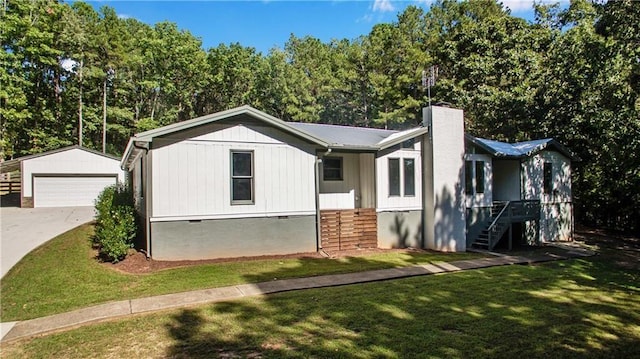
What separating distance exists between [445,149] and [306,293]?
29.0 feet

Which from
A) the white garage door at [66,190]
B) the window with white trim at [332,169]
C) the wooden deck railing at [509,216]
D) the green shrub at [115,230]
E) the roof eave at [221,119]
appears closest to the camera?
the green shrub at [115,230]

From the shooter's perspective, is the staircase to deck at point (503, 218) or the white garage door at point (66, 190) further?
the white garage door at point (66, 190)

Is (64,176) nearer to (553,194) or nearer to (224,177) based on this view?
(224,177)

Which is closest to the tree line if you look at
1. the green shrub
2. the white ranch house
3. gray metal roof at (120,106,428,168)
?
the white ranch house

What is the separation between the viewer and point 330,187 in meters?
13.8

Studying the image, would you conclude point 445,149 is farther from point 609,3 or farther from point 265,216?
point 609,3

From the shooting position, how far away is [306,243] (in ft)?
39.0

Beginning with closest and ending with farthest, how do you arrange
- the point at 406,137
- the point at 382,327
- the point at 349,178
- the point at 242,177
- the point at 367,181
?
the point at 382,327
the point at 242,177
the point at 406,137
the point at 367,181
the point at 349,178

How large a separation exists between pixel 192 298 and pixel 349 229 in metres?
6.97

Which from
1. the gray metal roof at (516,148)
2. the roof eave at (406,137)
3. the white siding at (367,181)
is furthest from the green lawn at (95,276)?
the gray metal roof at (516,148)

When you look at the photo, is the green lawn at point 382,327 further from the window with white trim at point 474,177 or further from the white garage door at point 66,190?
the white garage door at point 66,190

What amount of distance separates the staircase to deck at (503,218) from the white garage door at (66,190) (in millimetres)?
21628

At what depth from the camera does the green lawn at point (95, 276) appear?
6.97 m

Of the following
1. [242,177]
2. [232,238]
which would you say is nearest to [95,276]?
[232,238]
